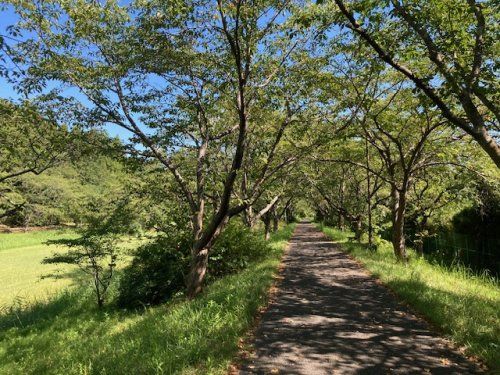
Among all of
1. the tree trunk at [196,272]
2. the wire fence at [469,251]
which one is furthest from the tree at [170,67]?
the wire fence at [469,251]

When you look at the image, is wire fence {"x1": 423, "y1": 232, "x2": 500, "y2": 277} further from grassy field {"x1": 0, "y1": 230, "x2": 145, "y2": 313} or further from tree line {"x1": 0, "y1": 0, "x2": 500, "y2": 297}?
grassy field {"x1": 0, "y1": 230, "x2": 145, "y2": 313}

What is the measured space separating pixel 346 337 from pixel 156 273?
8.65 metres

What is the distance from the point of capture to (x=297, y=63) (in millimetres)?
10625

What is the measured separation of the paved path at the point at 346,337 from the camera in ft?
16.5

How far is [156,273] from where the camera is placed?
13312mm

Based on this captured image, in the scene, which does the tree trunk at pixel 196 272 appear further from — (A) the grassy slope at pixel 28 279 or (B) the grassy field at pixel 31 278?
(A) the grassy slope at pixel 28 279

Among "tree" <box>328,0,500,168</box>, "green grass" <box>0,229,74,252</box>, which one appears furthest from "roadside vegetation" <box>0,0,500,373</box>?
"green grass" <box>0,229,74,252</box>

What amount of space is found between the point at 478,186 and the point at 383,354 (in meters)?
13.3

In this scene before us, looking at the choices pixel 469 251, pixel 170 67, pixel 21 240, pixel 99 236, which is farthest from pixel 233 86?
pixel 21 240

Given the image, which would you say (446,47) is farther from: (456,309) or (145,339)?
(145,339)

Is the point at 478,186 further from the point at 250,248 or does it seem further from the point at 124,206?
the point at 124,206

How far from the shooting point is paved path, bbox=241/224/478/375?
16.5 ft

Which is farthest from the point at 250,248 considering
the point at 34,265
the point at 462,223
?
the point at 34,265

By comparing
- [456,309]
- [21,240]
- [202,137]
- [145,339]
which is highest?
[202,137]
